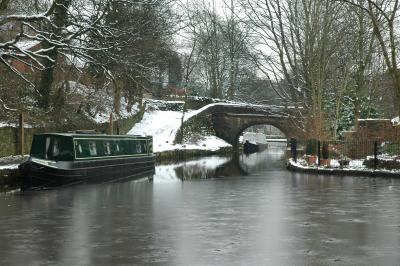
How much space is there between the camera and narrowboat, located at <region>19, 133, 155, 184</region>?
20.3 meters

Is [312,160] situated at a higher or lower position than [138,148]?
lower

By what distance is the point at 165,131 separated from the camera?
47.5 m

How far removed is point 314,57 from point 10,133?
16322 millimetres

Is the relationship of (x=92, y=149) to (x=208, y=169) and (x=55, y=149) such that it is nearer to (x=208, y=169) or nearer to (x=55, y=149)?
(x=55, y=149)

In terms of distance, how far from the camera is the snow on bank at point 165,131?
44.8m

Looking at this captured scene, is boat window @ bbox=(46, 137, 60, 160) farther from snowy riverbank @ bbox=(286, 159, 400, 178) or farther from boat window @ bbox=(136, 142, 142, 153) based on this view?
snowy riverbank @ bbox=(286, 159, 400, 178)

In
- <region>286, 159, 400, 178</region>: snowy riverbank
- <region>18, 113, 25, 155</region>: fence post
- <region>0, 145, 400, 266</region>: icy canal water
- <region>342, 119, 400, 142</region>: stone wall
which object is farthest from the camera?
<region>18, 113, 25, 155</region>: fence post

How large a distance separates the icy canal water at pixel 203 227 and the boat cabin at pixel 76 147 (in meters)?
2.78

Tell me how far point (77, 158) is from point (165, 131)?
83.9 feet

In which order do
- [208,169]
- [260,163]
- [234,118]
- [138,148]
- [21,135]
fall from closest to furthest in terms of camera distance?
[21,135], [138,148], [208,169], [260,163], [234,118]

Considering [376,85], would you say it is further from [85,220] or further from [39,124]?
[85,220]

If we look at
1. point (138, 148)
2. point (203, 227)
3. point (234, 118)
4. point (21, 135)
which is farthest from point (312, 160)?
point (234, 118)

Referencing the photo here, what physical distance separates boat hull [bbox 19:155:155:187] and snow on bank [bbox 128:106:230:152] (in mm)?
13867

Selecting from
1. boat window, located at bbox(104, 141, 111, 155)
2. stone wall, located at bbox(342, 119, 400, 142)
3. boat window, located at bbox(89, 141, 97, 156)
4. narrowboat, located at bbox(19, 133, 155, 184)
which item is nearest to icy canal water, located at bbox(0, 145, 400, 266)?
narrowboat, located at bbox(19, 133, 155, 184)
